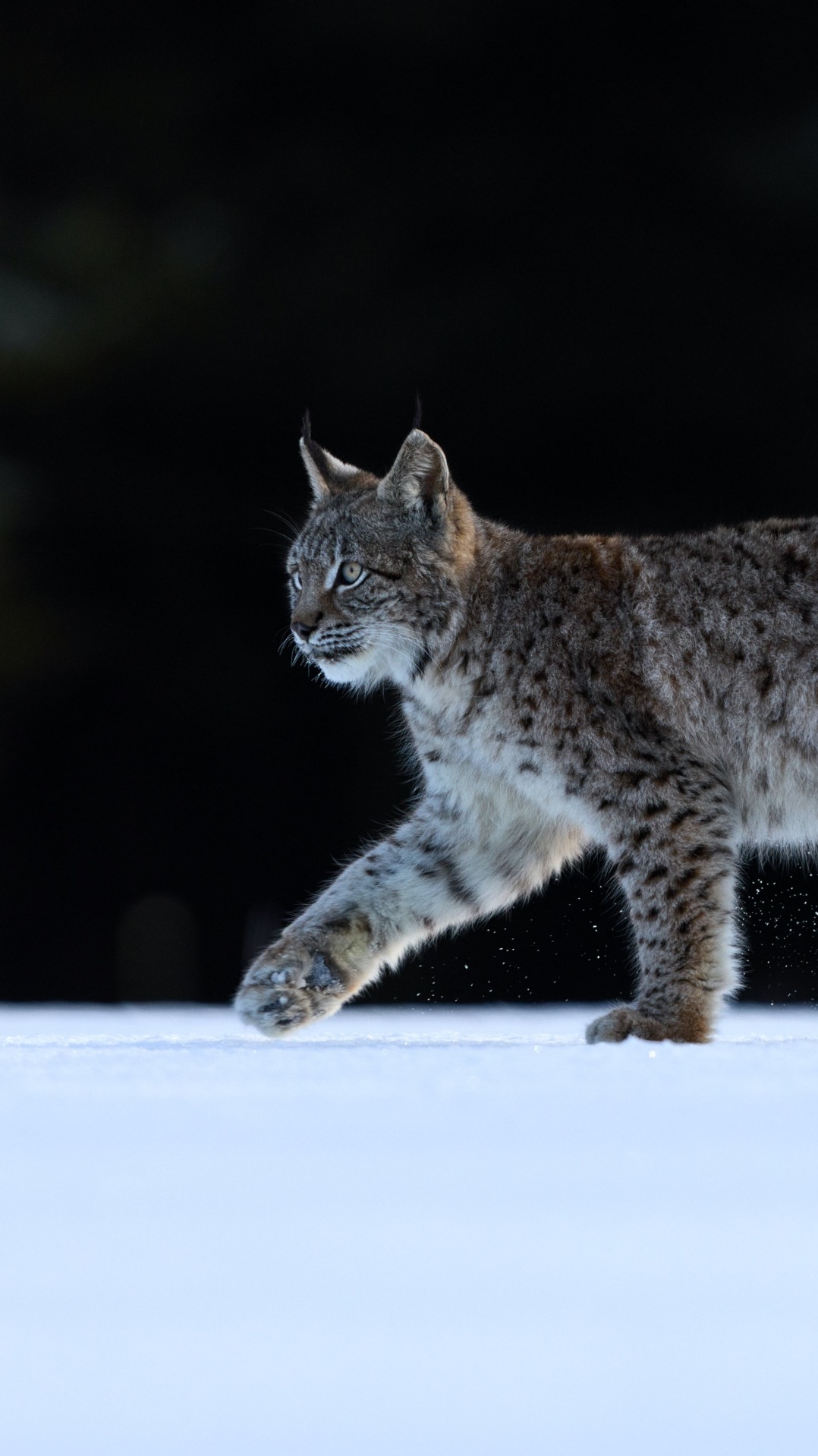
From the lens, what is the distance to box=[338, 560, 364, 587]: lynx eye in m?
4.41

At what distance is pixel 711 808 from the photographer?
397cm

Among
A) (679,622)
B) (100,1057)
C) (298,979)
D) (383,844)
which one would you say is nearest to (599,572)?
(679,622)

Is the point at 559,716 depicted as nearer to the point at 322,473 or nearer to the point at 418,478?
the point at 418,478

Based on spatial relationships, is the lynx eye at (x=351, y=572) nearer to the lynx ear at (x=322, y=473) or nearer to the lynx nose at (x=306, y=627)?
the lynx nose at (x=306, y=627)

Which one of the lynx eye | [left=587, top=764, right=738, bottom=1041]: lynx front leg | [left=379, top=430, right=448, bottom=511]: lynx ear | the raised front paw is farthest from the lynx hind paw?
[left=379, top=430, right=448, bottom=511]: lynx ear

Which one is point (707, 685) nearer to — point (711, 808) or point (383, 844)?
point (711, 808)

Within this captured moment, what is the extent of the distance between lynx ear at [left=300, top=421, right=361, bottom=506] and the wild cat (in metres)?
0.08

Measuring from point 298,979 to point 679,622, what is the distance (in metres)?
1.38

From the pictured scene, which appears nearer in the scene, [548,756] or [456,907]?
[548,756]

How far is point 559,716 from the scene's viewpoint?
4.12m

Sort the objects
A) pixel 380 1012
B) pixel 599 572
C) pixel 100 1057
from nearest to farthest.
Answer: pixel 100 1057 → pixel 599 572 → pixel 380 1012

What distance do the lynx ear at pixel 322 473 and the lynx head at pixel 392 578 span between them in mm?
315

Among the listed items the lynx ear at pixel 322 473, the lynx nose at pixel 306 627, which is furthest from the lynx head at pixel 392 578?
the lynx ear at pixel 322 473

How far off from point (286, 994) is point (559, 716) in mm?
1010
